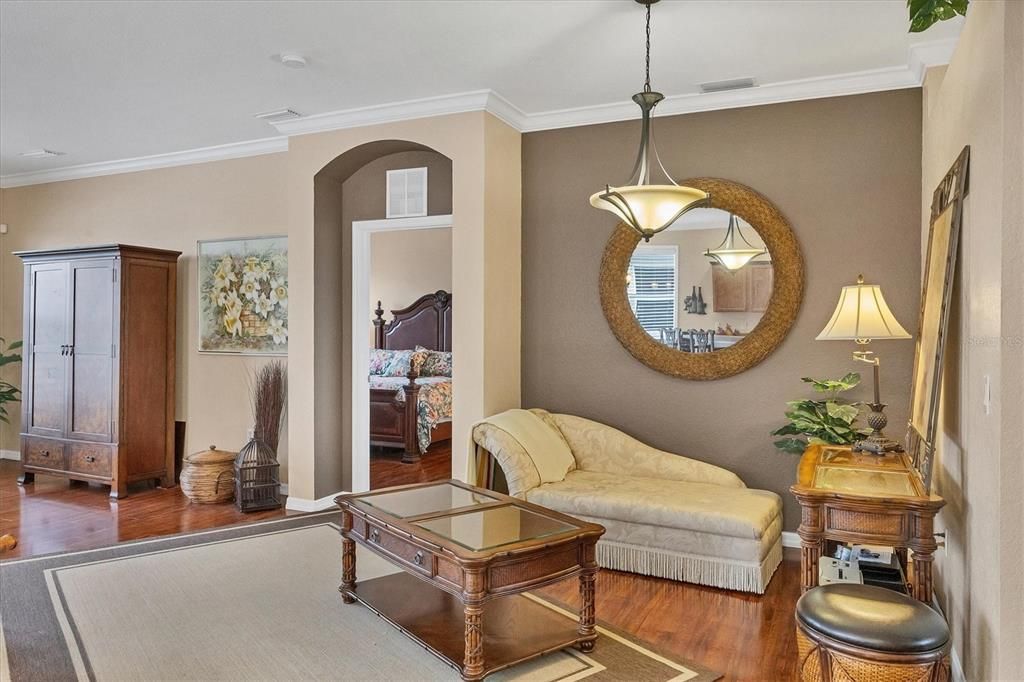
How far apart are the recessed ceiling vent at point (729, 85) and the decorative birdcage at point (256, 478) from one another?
3795mm

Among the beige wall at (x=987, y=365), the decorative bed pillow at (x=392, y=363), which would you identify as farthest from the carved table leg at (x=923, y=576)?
the decorative bed pillow at (x=392, y=363)

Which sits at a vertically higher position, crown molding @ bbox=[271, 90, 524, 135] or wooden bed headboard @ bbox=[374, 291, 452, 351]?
crown molding @ bbox=[271, 90, 524, 135]

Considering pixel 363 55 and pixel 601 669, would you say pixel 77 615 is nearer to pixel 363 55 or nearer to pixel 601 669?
pixel 601 669

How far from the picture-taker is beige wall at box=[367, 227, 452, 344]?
27.8ft

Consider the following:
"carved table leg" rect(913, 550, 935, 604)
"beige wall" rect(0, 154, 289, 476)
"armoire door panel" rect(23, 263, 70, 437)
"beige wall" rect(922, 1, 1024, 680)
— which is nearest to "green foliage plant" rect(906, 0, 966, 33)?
"beige wall" rect(922, 1, 1024, 680)

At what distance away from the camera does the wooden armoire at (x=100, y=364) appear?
18.6 ft

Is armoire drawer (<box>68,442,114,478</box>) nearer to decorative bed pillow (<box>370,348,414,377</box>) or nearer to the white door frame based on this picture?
the white door frame

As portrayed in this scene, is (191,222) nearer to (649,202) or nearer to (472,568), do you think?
(649,202)

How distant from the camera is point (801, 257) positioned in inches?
168

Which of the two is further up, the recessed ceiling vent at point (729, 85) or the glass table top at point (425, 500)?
the recessed ceiling vent at point (729, 85)

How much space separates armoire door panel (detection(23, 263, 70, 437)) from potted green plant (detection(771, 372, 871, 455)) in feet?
17.8

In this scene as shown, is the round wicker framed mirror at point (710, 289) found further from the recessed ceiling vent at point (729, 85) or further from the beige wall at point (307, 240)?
the beige wall at point (307, 240)

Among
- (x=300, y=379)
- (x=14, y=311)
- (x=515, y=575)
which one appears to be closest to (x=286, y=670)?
(x=515, y=575)

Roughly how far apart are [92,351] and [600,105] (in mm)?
4310
